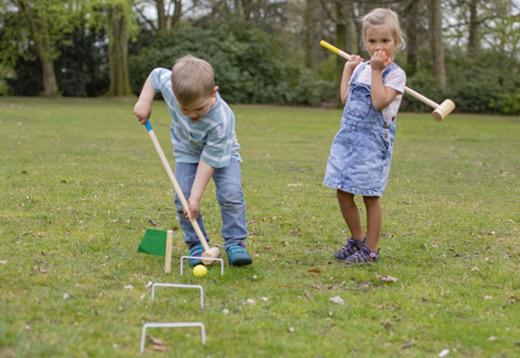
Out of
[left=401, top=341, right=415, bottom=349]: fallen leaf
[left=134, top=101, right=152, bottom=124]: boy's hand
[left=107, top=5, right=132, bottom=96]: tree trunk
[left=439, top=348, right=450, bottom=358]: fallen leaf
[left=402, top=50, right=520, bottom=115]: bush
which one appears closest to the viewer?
[left=439, top=348, right=450, bottom=358]: fallen leaf

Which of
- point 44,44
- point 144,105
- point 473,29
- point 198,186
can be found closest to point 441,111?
point 198,186

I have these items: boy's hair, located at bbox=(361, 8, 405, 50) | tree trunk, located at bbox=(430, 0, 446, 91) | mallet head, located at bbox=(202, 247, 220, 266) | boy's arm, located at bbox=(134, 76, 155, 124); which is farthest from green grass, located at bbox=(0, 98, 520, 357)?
tree trunk, located at bbox=(430, 0, 446, 91)

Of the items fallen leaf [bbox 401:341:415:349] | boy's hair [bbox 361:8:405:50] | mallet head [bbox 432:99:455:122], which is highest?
boy's hair [bbox 361:8:405:50]

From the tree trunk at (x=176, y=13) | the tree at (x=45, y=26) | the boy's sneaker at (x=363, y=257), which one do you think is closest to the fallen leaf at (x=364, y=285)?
the boy's sneaker at (x=363, y=257)

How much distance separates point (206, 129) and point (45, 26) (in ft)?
106

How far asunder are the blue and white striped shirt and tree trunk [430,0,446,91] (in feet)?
83.5

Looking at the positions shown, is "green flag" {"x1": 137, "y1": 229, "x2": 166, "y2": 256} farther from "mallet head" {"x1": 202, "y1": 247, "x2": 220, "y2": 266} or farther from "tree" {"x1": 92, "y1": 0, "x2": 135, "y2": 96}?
"tree" {"x1": 92, "y1": 0, "x2": 135, "y2": 96}

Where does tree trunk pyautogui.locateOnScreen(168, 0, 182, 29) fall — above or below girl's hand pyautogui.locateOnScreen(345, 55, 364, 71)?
above

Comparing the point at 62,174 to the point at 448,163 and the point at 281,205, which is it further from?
the point at 448,163

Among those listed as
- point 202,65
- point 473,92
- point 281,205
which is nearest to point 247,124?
point 473,92

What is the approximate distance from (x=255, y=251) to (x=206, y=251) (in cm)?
85

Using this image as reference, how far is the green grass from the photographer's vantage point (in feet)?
13.0

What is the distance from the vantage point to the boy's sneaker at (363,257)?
18.7 ft

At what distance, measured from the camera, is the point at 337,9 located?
99.7 feet
